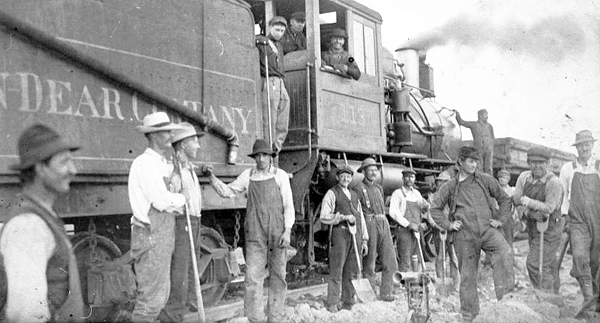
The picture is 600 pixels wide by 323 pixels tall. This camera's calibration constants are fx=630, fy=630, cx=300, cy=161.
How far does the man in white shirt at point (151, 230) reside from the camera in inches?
180

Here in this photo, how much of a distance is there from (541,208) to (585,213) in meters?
0.73

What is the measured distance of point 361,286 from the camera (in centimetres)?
723

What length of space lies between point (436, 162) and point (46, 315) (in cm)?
973

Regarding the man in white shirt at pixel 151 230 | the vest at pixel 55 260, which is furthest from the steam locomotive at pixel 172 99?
the vest at pixel 55 260

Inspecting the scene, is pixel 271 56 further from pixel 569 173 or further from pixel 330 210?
pixel 569 173

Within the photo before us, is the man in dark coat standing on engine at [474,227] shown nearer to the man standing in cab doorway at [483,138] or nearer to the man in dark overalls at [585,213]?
the man in dark overalls at [585,213]

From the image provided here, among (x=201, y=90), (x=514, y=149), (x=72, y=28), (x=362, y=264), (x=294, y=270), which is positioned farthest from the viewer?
(x=514, y=149)

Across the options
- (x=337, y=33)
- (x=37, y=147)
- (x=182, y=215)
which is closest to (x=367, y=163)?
(x=337, y=33)

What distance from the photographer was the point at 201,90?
6.05 meters

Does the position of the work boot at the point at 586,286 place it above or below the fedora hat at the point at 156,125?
below

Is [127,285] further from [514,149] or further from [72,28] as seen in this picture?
[514,149]

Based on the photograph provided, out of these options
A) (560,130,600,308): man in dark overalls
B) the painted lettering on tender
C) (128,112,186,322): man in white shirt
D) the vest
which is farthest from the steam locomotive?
(560,130,600,308): man in dark overalls

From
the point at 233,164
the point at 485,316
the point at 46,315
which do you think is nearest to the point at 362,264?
the point at 485,316

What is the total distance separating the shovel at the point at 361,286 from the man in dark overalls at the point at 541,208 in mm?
2230
